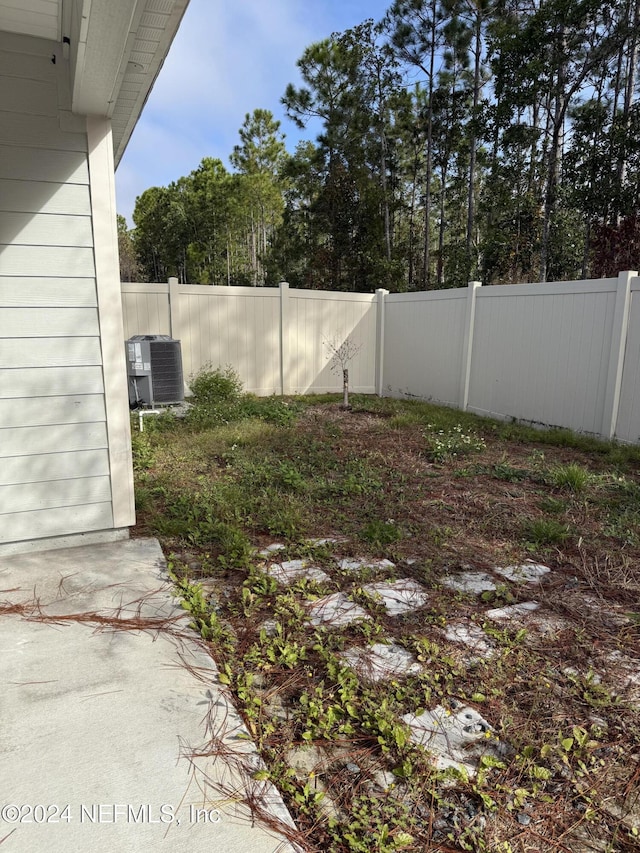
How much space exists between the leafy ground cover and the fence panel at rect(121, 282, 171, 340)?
3.07 meters

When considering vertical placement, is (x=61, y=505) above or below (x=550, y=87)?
below

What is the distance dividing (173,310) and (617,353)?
5.45 m

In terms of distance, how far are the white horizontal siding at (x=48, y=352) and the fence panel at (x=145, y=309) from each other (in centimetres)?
457

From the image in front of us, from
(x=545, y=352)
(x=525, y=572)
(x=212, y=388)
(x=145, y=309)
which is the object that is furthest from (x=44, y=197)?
(x=545, y=352)

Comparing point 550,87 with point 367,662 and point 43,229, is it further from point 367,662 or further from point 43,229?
point 367,662

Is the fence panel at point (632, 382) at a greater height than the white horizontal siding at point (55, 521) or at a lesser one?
greater

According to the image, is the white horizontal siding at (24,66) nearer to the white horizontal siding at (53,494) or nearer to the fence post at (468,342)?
the white horizontal siding at (53,494)

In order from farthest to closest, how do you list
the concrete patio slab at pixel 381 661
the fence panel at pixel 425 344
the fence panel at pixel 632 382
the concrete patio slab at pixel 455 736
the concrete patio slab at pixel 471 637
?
the fence panel at pixel 425 344, the fence panel at pixel 632 382, the concrete patio slab at pixel 471 637, the concrete patio slab at pixel 381 661, the concrete patio slab at pixel 455 736

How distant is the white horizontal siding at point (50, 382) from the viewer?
2.42 m

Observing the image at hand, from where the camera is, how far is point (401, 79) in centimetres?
1281

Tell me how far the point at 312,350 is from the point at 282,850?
7.32 meters

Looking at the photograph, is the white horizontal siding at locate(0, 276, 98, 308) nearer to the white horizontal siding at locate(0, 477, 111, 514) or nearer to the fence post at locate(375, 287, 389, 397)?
the white horizontal siding at locate(0, 477, 111, 514)

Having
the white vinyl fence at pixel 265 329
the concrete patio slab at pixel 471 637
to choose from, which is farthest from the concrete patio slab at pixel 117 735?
the white vinyl fence at pixel 265 329

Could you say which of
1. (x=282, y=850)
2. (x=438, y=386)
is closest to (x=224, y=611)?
(x=282, y=850)
